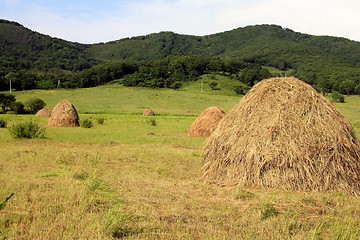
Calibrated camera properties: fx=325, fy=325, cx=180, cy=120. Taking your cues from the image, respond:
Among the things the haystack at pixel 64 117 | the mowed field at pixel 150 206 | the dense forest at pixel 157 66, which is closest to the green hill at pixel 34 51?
the dense forest at pixel 157 66

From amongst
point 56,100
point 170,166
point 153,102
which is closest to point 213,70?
point 153,102

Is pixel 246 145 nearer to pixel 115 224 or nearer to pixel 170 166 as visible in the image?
pixel 170 166

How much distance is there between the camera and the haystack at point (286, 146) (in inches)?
351

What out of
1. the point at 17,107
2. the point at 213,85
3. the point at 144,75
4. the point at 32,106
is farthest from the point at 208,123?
the point at 144,75

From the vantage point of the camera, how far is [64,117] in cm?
2591

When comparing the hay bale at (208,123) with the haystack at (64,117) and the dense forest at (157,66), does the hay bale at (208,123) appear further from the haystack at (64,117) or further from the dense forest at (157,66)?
the dense forest at (157,66)

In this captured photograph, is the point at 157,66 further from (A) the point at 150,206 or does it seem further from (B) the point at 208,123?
(A) the point at 150,206

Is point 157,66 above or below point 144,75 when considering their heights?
above

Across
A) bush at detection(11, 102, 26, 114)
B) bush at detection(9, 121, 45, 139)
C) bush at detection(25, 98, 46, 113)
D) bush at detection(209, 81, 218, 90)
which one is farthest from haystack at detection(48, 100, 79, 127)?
bush at detection(209, 81, 218, 90)

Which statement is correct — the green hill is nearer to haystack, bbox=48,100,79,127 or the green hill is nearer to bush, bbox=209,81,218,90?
bush, bbox=209,81,218,90

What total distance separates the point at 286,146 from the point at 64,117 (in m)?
20.8

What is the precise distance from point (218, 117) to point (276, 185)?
44.7 feet

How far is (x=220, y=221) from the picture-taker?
6555mm

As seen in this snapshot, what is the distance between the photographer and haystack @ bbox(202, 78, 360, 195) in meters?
8.91
